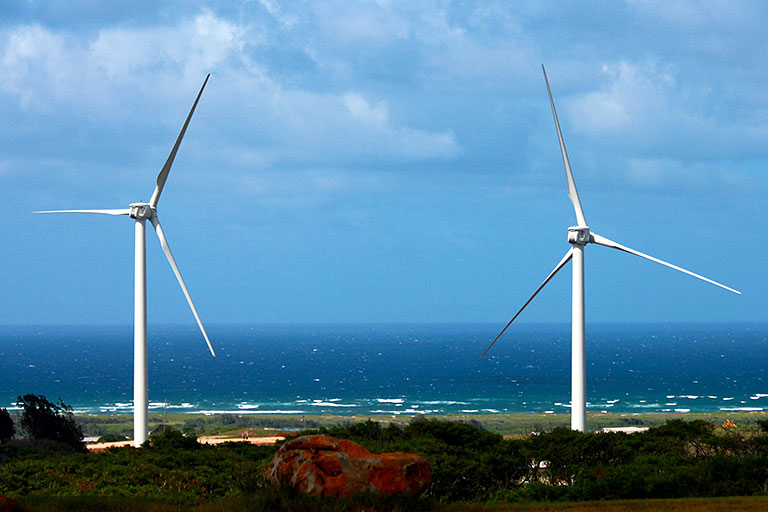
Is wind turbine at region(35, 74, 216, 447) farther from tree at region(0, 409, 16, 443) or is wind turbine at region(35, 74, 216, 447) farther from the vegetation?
tree at region(0, 409, 16, 443)

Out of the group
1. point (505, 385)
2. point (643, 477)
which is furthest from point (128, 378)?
point (643, 477)

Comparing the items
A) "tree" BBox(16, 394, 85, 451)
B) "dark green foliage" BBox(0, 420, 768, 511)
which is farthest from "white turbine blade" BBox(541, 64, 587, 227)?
"tree" BBox(16, 394, 85, 451)

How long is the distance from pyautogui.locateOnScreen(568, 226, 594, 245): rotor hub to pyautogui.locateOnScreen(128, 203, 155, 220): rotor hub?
66.2 feet

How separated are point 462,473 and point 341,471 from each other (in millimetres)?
9496

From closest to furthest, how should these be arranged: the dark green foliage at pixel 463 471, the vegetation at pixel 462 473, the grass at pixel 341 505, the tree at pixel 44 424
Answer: the grass at pixel 341 505, the vegetation at pixel 462 473, the dark green foliage at pixel 463 471, the tree at pixel 44 424

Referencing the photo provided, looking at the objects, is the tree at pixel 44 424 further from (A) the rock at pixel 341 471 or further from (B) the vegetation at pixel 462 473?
(A) the rock at pixel 341 471

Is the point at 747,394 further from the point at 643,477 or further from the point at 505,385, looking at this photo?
the point at 643,477

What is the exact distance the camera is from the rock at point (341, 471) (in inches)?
727

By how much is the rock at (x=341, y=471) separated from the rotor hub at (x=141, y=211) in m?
24.0

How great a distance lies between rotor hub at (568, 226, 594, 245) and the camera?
131ft

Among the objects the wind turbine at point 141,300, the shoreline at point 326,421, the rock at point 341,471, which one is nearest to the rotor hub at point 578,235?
the wind turbine at point 141,300

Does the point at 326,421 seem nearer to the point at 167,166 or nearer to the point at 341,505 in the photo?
the point at 167,166

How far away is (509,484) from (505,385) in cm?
15980

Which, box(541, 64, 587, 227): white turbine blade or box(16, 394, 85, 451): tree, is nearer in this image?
box(541, 64, 587, 227): white turbine blade
